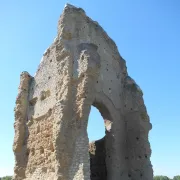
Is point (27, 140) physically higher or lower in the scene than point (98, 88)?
lower

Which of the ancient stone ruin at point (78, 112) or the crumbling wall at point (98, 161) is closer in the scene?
the ancient stone ruin at point (78, 112)

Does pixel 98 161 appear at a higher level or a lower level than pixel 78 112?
lower

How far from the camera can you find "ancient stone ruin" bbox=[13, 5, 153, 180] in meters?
9.19

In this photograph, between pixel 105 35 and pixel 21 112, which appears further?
pixel 105 35

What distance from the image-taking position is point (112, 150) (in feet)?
36.0

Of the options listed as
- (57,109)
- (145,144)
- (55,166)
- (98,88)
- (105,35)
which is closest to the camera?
(55,166)

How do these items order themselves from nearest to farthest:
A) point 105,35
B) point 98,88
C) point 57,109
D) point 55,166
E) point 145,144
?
point 55,166
point 57,109
point 98,88
point 145,144
point 105,35

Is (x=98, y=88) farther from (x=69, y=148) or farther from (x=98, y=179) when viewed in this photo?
(x=98, y=179)

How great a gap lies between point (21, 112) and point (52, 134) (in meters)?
2.55

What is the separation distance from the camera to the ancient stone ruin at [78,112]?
919 centimetres

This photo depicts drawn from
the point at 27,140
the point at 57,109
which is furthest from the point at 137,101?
the point at 27,140

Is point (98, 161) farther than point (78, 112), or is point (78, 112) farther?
point (98, 161)

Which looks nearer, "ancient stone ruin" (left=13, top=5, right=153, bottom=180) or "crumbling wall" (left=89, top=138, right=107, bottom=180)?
"ancient stone ruin" (left=13, top=5, right=153, bottom=180)

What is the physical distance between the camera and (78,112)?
935cm
